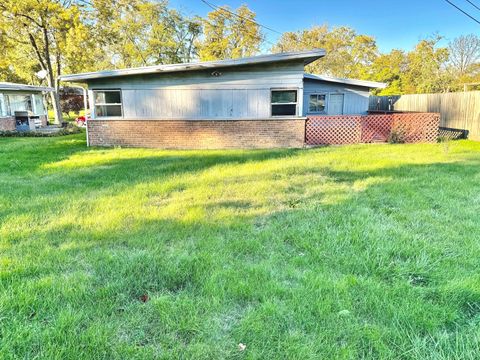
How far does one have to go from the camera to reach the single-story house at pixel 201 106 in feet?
36.3

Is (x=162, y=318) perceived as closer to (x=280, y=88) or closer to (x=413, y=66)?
(x=280, y=88)

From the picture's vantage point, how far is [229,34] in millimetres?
31531

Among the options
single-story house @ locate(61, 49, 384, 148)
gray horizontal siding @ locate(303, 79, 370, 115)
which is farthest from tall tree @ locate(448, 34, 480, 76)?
single-story house @ locate(61, 49, 384, 148)

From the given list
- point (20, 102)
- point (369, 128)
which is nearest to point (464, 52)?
point (369, 128)

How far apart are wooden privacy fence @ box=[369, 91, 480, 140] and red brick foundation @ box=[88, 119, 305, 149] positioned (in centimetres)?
652

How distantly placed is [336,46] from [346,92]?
2248 centimetres

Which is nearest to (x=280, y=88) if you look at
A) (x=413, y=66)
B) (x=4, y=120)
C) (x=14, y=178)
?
(x=14, y=178)

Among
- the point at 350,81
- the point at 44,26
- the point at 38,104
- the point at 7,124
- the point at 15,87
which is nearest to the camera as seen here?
the point at 350,81

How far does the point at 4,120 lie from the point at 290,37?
1093 inches

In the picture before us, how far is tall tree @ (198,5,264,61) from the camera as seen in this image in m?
30.6

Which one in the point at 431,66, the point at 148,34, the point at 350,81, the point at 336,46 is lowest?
the point at 350,81

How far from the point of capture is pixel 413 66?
30422 mm

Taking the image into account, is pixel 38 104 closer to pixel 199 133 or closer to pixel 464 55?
pixel 199 133

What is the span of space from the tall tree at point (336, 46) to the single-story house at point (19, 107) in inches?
928
